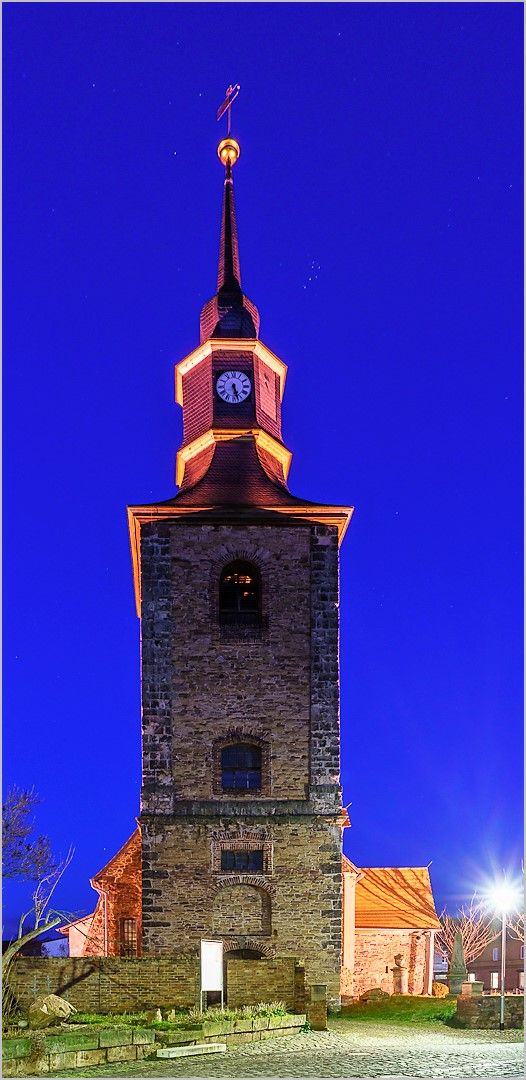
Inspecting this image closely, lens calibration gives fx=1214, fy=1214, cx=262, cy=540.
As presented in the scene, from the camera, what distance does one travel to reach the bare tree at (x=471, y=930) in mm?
64375

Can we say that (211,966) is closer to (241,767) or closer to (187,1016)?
(187,1016)

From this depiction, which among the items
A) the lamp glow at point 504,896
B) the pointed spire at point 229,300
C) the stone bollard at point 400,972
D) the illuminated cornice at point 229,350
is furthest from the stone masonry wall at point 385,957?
the pointed spire at point 229,300

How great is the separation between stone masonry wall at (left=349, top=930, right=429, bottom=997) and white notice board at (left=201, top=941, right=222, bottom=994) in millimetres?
15984

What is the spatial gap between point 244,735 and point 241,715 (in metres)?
0.48

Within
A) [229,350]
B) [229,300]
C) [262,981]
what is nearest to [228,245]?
[229,300]

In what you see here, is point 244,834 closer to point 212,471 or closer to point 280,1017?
point 280,1017

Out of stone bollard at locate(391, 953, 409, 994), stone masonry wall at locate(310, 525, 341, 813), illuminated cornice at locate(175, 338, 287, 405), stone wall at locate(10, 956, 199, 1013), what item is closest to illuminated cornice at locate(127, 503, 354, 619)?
stone masonry wall at locate(310, 525, 341, 813)

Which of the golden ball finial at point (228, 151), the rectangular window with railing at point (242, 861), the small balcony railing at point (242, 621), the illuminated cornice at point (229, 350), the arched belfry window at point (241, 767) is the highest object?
the golden ball finial at point (228, 151)

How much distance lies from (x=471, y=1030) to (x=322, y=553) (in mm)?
11369

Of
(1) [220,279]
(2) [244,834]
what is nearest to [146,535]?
(2) [244,834]

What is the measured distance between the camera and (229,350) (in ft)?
109

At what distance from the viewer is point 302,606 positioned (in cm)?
2967

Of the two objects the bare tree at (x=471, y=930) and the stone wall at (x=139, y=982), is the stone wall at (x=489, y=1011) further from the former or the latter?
the bare tree at (x=471, y=930)

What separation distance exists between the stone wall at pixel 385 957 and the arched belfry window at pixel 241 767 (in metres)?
12.8
